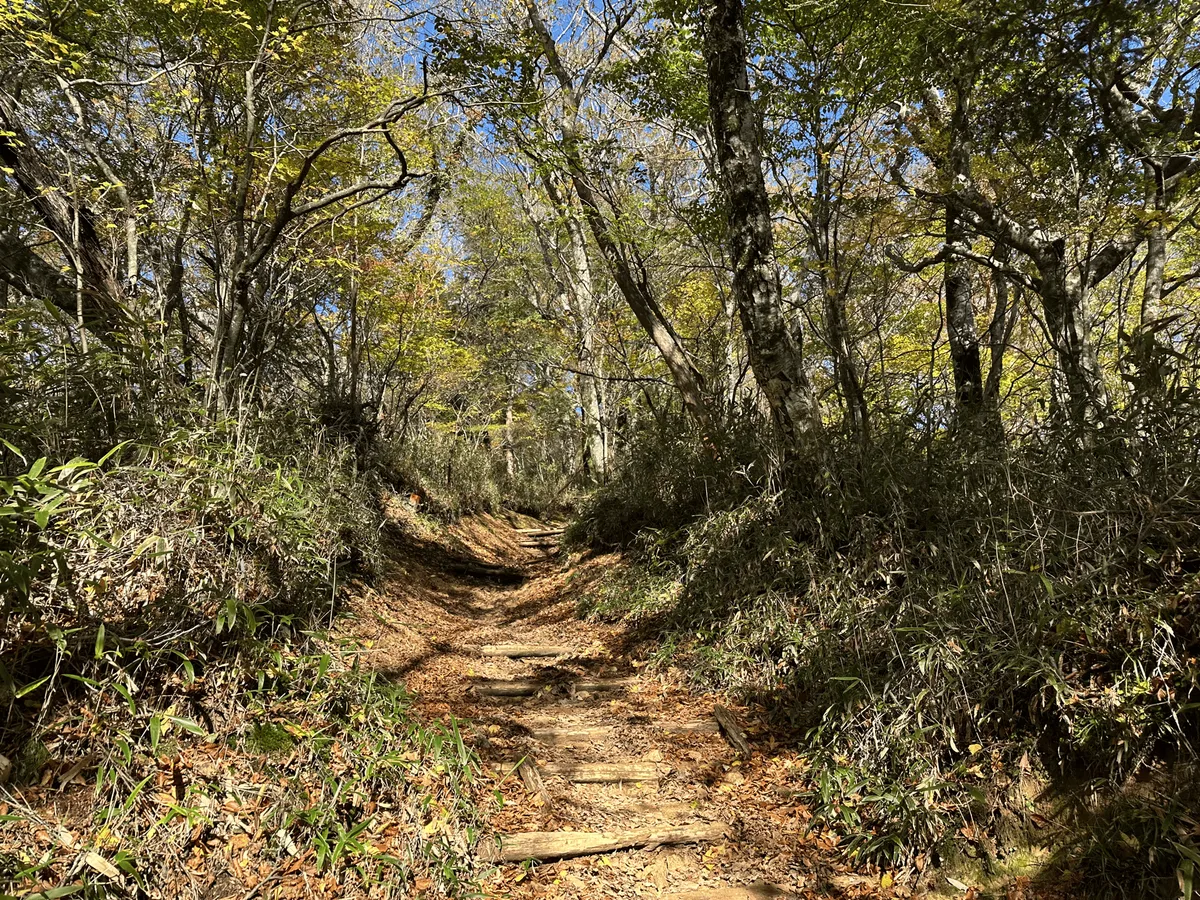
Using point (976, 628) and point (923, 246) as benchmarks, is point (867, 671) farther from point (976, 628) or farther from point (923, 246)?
point (923, 246)

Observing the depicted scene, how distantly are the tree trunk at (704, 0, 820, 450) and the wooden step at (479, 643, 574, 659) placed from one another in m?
2.90

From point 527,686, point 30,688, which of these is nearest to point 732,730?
Answer: point 527,686

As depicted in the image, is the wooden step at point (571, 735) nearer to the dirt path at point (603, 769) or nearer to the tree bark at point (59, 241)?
the dirt path at point (603, 769)

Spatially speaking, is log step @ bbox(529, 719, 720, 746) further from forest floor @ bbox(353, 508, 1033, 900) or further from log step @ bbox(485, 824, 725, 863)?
log step @ bbox(485, 824, 725, 863)

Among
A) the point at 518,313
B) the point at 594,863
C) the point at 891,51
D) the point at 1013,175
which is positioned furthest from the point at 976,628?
the point at 518,313

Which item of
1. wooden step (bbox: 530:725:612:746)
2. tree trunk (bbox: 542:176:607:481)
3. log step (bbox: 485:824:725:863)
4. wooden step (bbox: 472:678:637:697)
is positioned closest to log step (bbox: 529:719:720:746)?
wooden step (bbox: 530:725:612:746)

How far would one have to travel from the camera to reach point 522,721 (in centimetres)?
413

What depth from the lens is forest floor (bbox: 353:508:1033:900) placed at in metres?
2.73

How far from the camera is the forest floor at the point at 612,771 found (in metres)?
2.73

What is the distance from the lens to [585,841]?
293 centimetres

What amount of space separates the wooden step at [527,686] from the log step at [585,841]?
168 cm

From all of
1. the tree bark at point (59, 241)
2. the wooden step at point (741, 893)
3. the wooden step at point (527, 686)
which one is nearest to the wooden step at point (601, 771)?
the wooden step at point (741, 893)

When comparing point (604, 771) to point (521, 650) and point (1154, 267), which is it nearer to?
point (521, 650)

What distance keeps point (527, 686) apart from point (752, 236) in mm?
4344
